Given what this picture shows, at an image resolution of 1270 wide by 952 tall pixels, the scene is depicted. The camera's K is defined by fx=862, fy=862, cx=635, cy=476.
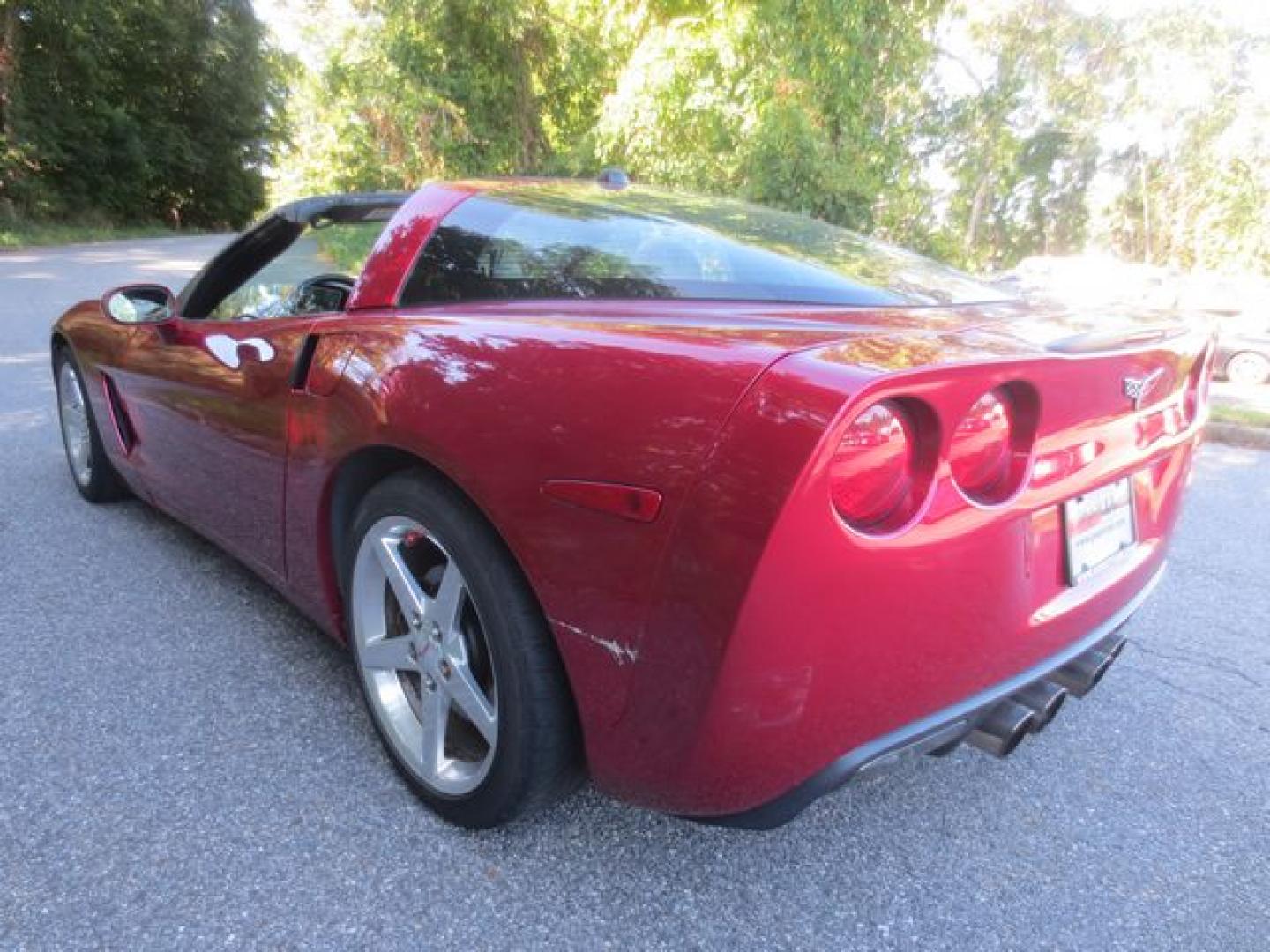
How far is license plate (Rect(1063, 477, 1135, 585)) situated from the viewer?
1600 millimetres

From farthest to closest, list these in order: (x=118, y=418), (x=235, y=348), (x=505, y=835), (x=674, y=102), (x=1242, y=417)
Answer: (x=674, y=102)
(x=1242, y=417)
(x=118, y=418)
(x=235, y=348)
(x=505, y=835)

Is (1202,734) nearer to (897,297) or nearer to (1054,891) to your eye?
(1054,891)

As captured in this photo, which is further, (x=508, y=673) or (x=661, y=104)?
(x=661, y=104)

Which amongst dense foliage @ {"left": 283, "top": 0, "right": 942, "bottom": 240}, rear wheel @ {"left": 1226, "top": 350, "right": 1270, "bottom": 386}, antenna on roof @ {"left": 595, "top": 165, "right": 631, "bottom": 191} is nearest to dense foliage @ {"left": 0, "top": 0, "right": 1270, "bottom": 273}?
dense foliage @ {"left": 283, "top": 0, "right": 942, "bottom": 240}

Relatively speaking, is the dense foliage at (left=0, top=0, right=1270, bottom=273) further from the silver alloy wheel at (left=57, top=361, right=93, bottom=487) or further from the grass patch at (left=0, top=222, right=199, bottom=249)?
the silver alloy wheel at (left=57, top=361, right=93, bottom=487)

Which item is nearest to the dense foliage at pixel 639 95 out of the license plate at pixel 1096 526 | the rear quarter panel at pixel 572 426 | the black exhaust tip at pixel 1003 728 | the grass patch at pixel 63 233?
the license plate at pixel 1096 526

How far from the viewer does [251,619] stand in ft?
9.04

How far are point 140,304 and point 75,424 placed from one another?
103 centimetres

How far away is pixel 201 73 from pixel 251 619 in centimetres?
3414

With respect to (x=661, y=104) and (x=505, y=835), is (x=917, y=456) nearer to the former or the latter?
(x=505, y=835)

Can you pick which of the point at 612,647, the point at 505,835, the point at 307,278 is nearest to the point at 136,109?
the point at 307,278

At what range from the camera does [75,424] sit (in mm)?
3795

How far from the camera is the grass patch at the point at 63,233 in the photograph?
19000 millimetres

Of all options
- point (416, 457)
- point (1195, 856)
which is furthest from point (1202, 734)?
point (416, 457)
